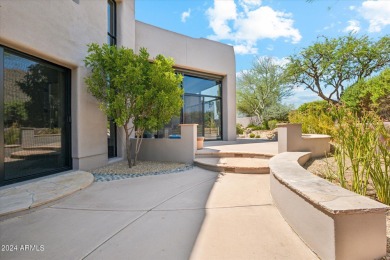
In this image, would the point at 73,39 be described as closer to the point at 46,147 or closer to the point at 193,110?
the point at 46,147

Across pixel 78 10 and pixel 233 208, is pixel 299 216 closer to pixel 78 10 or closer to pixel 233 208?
pixel 233 208

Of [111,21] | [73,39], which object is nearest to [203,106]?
[111,21]

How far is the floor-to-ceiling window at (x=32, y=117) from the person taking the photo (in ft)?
12.9

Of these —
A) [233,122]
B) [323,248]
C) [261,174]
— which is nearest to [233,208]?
[323,248]

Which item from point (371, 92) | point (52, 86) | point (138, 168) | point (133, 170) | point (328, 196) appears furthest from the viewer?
point (371, 92)

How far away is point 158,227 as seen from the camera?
92.4 inches

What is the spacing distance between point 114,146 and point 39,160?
2530 mm

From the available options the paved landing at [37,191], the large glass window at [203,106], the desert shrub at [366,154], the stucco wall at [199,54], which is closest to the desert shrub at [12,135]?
the paved landing at [37,191]

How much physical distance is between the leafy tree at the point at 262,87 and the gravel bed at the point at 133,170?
55.3ft

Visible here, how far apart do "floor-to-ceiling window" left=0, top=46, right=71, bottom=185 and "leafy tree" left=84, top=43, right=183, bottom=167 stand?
2.81 feet

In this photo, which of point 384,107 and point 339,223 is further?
point 384,107

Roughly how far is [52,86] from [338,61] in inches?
722

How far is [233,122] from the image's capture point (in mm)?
11484

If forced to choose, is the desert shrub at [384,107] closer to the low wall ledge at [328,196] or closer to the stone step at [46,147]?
the low wall ledge at [328,196]
